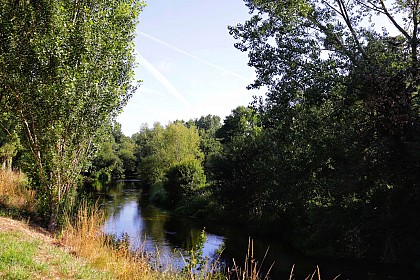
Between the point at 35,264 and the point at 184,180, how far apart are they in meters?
27.9

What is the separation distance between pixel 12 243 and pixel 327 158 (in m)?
13.2

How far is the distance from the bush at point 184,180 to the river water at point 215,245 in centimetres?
502

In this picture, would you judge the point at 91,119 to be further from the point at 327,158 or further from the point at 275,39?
the point at 327,158

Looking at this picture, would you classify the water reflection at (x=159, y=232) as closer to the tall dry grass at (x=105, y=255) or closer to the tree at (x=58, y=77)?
the tree at (x=58, y=77)

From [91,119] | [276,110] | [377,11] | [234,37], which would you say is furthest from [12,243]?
[377,11]

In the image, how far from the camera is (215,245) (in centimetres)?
1834

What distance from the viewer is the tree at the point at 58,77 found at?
1134 centimetres

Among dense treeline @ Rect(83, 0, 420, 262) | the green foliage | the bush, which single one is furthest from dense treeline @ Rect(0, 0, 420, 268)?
the green foliage

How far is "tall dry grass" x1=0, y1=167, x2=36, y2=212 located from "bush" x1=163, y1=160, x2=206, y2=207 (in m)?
18.2

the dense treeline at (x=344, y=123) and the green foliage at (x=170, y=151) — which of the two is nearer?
the dense treeline at (x=344, y=123)

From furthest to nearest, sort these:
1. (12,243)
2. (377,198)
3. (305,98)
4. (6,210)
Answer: (305,98), (377,198), (6,210), (12,243)

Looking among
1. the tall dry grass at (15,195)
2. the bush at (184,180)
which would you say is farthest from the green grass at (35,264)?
the bush at (184,180)

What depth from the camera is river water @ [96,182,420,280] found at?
1406cm

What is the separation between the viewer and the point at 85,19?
12.6m
